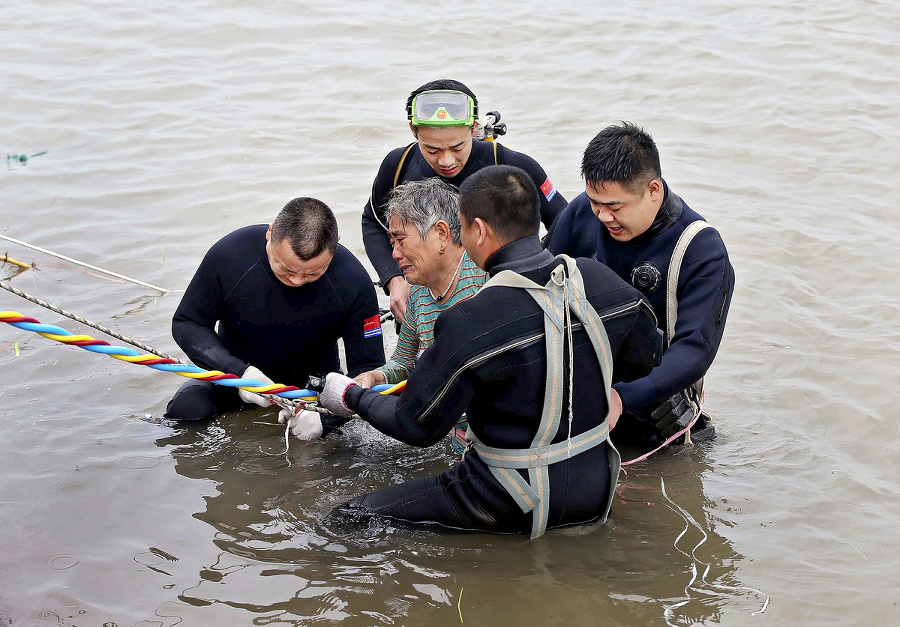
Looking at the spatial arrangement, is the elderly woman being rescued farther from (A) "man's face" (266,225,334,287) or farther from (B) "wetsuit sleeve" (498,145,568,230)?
(B) "wetsuit sleeve" (498,145,568,230)

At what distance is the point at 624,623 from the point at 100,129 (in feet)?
26.7

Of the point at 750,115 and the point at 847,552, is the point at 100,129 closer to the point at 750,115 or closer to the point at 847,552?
the point at 750,115

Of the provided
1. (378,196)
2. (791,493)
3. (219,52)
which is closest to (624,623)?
(791,493)

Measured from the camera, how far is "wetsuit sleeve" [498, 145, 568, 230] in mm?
4754

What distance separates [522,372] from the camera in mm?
2996

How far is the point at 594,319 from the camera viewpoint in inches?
119

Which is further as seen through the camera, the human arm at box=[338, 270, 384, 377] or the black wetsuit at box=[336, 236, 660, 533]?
the human arm at box=[338, 270, 384, 377]

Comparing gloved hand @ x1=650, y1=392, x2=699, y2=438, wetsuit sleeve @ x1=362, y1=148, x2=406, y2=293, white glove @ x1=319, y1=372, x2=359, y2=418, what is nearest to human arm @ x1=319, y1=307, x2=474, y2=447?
white glove @ x1=319, y1=372, x2=359, y2=418

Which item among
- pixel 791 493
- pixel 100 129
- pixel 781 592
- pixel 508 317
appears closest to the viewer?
pixel 508 317

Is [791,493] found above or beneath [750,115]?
beneath

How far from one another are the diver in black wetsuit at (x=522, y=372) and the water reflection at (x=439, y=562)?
22 cm

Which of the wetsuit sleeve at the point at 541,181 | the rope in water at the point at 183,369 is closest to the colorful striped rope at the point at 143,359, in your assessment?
the rope in water at the point at 183,369

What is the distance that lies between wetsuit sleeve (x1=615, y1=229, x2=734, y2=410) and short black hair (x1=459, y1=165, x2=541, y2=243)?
94 centimetres

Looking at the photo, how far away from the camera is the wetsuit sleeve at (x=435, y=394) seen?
2.95m
